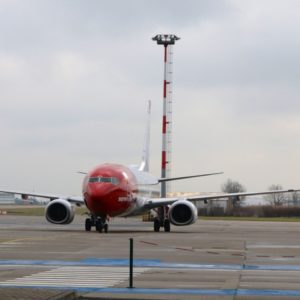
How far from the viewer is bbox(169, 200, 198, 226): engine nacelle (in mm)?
37594

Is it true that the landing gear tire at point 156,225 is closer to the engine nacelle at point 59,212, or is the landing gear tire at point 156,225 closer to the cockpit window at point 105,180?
the engine nacelle at point 59,212

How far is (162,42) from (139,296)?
4675 cm

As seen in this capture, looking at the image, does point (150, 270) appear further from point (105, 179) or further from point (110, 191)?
point (105, 179)

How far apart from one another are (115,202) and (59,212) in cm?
393

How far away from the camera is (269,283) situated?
14469 millimetres

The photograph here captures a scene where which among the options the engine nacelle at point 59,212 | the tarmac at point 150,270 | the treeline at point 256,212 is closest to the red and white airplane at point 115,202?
the engine nacelle at point 59,212

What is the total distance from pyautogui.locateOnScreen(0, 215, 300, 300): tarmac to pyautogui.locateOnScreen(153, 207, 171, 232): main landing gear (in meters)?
12.1

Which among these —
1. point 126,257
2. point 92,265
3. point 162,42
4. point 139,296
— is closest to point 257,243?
point 126,257

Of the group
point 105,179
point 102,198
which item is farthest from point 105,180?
point 102,198

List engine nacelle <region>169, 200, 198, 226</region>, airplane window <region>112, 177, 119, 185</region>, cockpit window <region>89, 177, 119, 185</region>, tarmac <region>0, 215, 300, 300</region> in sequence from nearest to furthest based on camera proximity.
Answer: tarmac <region>0, 215, 300, 300</region> < cockpit window <region>89, 177, 119, 185</region> < airplane window <region>112, 177, 119, 185</region> < engine nacelle <region>169, 200, 198, 226</region>

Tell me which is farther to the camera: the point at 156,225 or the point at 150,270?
the point at 156,225

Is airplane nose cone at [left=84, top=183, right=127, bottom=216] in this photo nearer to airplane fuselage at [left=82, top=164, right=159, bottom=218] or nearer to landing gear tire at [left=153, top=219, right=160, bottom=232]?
airplane fuselage at [left=82, top=164, right=159, bottom=218]

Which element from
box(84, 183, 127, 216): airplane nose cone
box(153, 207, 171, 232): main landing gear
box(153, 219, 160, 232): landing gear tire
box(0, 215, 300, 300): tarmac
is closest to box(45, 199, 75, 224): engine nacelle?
box(84, 183, 127, 216): airplane nose cone

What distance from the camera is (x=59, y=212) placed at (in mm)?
38031
